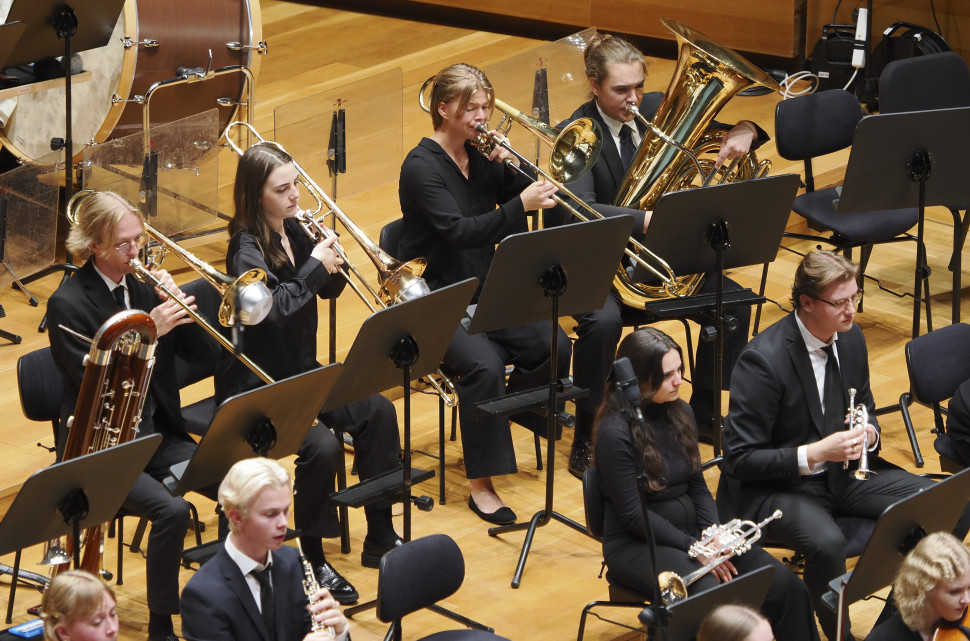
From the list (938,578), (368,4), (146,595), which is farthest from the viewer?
(368,4)

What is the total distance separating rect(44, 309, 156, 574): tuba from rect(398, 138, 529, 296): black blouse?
47.6 inches

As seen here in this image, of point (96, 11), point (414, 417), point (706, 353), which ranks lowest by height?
point (414, 417)

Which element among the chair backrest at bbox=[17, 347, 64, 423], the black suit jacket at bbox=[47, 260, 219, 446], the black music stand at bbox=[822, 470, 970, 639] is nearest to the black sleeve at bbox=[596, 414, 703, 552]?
the black music stand at bbox=[822, 470, 970, 639]

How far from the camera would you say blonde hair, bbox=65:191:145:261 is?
3984mm

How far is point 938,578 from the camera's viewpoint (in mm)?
3512

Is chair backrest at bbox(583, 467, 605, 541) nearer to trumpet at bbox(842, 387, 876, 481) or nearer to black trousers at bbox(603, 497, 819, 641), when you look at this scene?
black trousers at bbox(603, 497, 819, 641)

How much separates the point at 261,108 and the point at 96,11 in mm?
2520

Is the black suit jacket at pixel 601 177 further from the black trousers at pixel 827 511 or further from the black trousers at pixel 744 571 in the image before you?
the black trousers at pixel 744 571

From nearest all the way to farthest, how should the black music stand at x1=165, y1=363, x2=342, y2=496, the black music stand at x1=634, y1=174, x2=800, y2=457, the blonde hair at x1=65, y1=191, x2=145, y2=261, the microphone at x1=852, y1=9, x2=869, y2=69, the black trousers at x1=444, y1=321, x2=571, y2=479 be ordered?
the black music stand at x1=165, y1=363, x2=342, y2=496 < the blonde hair at x1=65, y1=191, x2=145, y2=261 < the black music stand at x1=634, y1=174, x2=800, y2=457 < the black trousers at x1=444, y1=321, x2=571, y2=479 < the microphone at x1=852, y1=9, x2=869, y2=69

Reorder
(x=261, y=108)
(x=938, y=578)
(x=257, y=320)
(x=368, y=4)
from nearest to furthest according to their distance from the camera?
1. (x=938, y=578)
2. (x=257, y=320)
3. (x=261, y=108)
4. (x=368, y=4)

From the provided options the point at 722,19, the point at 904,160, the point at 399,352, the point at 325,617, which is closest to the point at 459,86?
the point at 399,352

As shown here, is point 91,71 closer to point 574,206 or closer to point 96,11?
point 96,11

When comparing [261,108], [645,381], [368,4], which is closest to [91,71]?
[261,108]

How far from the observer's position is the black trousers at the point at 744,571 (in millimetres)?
3877
